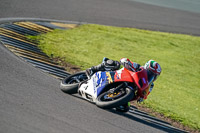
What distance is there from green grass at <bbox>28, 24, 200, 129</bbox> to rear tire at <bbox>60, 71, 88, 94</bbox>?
2128 millimetres

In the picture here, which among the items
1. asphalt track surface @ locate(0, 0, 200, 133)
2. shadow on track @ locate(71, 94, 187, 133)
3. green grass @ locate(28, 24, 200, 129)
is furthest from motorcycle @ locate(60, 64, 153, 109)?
green grass @ locate(28, 24, 200, 129)

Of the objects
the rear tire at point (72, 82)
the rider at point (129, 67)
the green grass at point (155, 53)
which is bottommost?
the green grass at point (155, 53)

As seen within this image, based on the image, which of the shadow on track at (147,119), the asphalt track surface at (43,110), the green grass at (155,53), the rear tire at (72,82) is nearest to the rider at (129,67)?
the shadow on track at (147,119)

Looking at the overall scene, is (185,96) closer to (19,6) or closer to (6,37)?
(6,37)

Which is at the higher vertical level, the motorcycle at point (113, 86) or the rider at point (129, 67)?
the rider at point (129, 67)

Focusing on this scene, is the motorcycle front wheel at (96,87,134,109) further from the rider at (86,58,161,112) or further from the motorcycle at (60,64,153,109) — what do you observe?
the rider at (86,58,161,112)

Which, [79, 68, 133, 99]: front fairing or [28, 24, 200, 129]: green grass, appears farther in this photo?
[28, 24, 200, 129]: green grass

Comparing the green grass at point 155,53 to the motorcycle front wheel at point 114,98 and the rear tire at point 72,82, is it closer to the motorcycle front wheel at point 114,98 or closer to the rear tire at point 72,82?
the rear tire at point 72,82

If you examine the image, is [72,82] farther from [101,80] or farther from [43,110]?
[43,110]

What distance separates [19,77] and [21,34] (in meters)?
4.51

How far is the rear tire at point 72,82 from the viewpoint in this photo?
24.2 feet

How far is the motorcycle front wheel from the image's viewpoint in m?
6.35

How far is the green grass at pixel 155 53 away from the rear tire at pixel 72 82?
83.8 inches

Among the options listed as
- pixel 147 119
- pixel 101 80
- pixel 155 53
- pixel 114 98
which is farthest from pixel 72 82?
pixel 155 53
